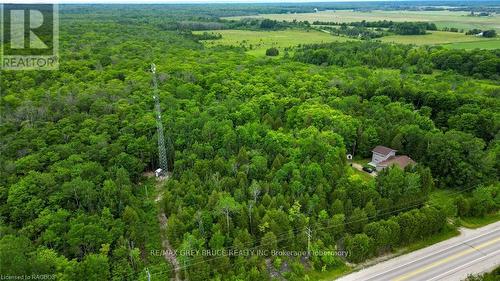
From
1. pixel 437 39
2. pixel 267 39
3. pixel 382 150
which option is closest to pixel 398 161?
pixel 382 150

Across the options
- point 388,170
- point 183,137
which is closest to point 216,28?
point 183,137

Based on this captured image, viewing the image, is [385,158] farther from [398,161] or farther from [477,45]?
[477,45]

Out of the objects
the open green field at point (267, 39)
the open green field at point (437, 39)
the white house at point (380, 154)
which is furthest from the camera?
the open green field at point (267, 39)

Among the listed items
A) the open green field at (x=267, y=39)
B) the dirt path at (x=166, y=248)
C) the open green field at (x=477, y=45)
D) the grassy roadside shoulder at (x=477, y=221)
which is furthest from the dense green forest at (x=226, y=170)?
the open green field at (x=267, y=39)

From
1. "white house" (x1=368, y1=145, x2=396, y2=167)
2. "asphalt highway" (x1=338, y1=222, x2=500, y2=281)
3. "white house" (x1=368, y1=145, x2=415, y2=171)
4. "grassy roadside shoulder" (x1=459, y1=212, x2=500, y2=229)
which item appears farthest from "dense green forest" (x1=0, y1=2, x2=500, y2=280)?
"white house" (x1=368, y1=145, x2=396, y2=167)

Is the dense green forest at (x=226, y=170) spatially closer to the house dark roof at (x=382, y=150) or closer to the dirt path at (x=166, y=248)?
the dirt path at (x=166, y=248)
